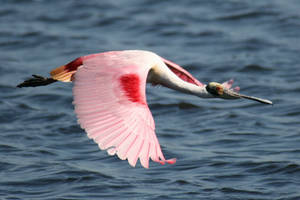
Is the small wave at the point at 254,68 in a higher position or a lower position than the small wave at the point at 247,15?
lower

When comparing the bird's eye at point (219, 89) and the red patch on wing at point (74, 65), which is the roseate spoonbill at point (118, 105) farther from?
the bird's eye at point (219, 89)

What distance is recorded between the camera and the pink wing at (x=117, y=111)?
6.46 metres

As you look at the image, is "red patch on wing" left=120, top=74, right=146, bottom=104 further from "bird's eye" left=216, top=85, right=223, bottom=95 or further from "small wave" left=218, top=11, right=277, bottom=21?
"small wave" left=218, top=11, right=277, bottom=21

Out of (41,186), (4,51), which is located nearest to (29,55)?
(4,51)

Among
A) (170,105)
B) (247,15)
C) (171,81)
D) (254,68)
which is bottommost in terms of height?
(170,105)

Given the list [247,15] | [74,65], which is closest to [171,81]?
[74,65]

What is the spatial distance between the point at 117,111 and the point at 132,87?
311 mm

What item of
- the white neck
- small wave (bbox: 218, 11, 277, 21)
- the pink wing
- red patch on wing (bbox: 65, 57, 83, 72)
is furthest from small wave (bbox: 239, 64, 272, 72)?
the pink wing

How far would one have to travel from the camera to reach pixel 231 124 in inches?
426

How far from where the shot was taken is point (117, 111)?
6.85m

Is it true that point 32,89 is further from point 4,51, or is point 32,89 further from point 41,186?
point 41,186

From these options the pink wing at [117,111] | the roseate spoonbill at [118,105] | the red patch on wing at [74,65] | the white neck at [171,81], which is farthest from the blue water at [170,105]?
the pink wing at [117,111]

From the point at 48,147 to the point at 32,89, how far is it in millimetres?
2708

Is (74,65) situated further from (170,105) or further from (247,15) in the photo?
(247,15)
